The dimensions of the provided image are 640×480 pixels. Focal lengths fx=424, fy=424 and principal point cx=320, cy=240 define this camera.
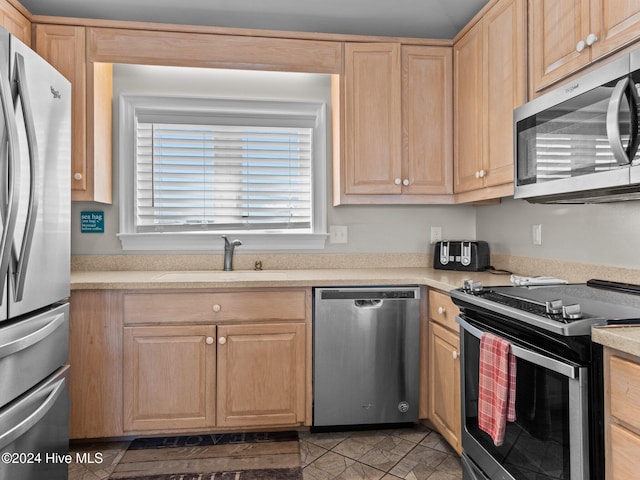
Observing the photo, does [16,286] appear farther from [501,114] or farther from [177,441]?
[501,114]

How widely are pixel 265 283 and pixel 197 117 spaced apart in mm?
1285

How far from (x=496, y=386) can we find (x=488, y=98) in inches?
58.8

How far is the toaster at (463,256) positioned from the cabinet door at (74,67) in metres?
2.14

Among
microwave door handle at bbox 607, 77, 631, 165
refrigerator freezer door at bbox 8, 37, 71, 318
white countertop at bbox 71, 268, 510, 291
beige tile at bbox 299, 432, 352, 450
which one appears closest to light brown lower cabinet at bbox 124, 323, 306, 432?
beige tile at bbox 299, 432, 352, 450

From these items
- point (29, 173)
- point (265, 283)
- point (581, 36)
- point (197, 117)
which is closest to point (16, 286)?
point (29, 173)

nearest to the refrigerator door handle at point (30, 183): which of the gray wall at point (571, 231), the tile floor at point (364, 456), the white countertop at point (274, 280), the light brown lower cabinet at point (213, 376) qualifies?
the white countertop at point (274, 280)

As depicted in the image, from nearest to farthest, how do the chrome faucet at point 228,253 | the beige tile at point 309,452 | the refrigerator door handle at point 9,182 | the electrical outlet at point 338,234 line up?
the refrigerator door handle at point 9,182, the beige tile at point 309,452, the chrome faucet at point 228,253, the electrical outlet at point 338,234

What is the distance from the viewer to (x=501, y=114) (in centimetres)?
209

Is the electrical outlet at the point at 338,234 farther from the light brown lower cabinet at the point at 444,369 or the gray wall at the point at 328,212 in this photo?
the light brown lower cabinet at the point at 444,369

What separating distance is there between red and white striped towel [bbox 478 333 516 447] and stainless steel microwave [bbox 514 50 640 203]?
0.60 metres

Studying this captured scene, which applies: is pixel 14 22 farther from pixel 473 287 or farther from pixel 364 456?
pixel 364 456

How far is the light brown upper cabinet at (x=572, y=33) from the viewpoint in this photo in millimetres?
1379

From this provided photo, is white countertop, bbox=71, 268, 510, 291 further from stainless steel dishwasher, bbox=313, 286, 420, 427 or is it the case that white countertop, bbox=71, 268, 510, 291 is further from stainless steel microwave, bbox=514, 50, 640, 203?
stainless steel microwave, bbox=514, 50, 640, 203

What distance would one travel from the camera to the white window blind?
2732 mm
